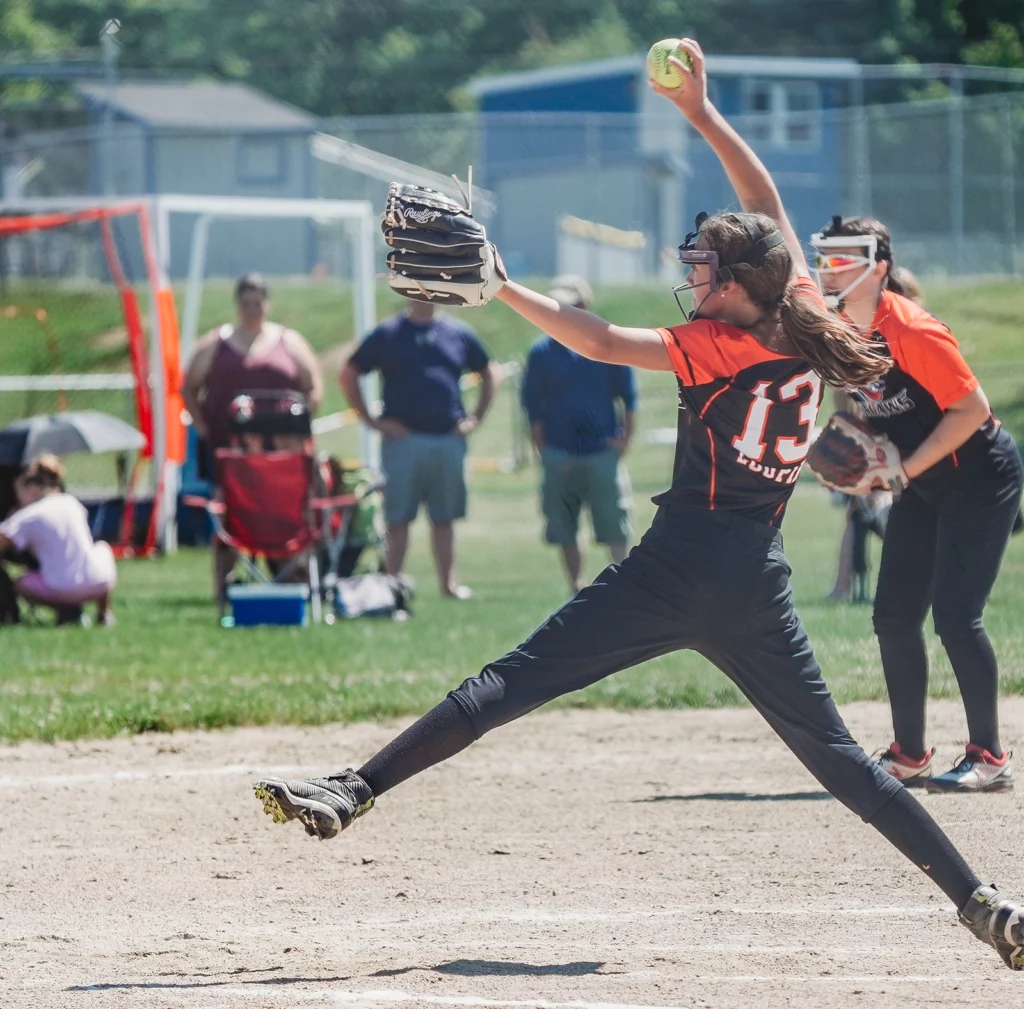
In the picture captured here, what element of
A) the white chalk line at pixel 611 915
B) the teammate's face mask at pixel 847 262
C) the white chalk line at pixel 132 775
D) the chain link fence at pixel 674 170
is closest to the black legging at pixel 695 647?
the white chalk line at pixel 611 915

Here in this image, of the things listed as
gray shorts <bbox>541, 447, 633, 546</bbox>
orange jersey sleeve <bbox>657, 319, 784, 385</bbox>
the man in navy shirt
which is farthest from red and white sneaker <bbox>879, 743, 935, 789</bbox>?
the man in navy shirt

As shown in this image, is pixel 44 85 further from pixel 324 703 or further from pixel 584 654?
pixel 584 654

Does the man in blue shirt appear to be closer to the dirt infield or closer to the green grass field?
the green grass field

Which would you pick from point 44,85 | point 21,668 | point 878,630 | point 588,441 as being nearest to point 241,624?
point 21,668

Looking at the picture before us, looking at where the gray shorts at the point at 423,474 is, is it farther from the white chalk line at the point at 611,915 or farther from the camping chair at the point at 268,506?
the white chalk line at the point at 611,915

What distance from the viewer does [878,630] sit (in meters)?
6.10

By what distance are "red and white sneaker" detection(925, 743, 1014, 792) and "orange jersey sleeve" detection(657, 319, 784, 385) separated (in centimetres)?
238

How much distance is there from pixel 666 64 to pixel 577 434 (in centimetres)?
635

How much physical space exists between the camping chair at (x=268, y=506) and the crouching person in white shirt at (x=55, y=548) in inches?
34.5

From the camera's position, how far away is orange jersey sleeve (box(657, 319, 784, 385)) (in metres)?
4.22

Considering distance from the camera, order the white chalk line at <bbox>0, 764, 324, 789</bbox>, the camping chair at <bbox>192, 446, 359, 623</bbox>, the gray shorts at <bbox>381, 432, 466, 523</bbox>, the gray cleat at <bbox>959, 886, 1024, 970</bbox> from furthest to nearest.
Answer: the gray shorts at <bbox>381, 432, 466, 523</bbox> < the camping chair at <bbox>192, 446, 359, 623</bbox> < the white chalk line at <bbox>0, 764, 324, 789</bbox> < the gray cleat at <bbox>959, 886, 1024, 970</bbox>

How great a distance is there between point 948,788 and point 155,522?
34.0 feet

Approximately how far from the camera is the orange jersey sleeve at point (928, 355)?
5.66 meters

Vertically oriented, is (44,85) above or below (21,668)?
above
